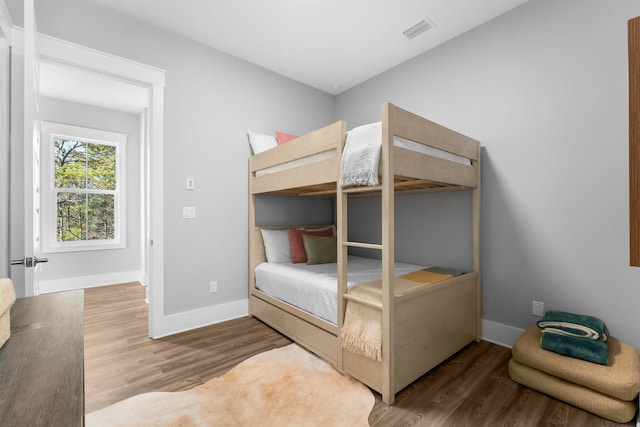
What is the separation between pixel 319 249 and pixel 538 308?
5.91 ft

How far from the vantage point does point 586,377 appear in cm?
155

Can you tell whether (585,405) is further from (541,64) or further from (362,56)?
(362,56)

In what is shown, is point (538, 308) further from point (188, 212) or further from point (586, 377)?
point (188, 212)

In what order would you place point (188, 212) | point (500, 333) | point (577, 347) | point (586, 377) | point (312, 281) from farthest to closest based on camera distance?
point (188, 212), point (500, 333), point (312, 281), point (577, 347), point (586, 377)

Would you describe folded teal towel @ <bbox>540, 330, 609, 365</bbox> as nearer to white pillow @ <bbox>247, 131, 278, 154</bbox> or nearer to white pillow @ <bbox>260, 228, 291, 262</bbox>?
white pillow @ <bbox>260, 228, 291, 262</bbox>

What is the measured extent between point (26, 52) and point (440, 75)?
2863mm

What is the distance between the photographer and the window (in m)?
3.96

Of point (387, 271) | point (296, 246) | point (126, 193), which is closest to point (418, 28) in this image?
point (387, 271)

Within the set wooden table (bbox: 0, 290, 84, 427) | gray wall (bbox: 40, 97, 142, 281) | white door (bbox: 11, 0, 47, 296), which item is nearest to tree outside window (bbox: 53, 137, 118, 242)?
gray wall (bbox: 40, 97, 142, 281)

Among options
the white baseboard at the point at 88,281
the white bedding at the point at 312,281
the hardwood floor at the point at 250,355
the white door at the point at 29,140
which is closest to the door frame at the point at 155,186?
the hardwood floor at the point at 250,355

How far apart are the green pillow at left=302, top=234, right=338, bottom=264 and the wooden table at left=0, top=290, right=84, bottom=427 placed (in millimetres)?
1989

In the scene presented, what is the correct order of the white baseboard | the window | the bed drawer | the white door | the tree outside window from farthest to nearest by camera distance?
the tree outside window < the window < the white baseboard < the bed drawer < the white door

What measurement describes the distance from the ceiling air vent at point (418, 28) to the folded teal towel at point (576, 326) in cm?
236

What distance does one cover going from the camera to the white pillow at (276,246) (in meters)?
2.98
